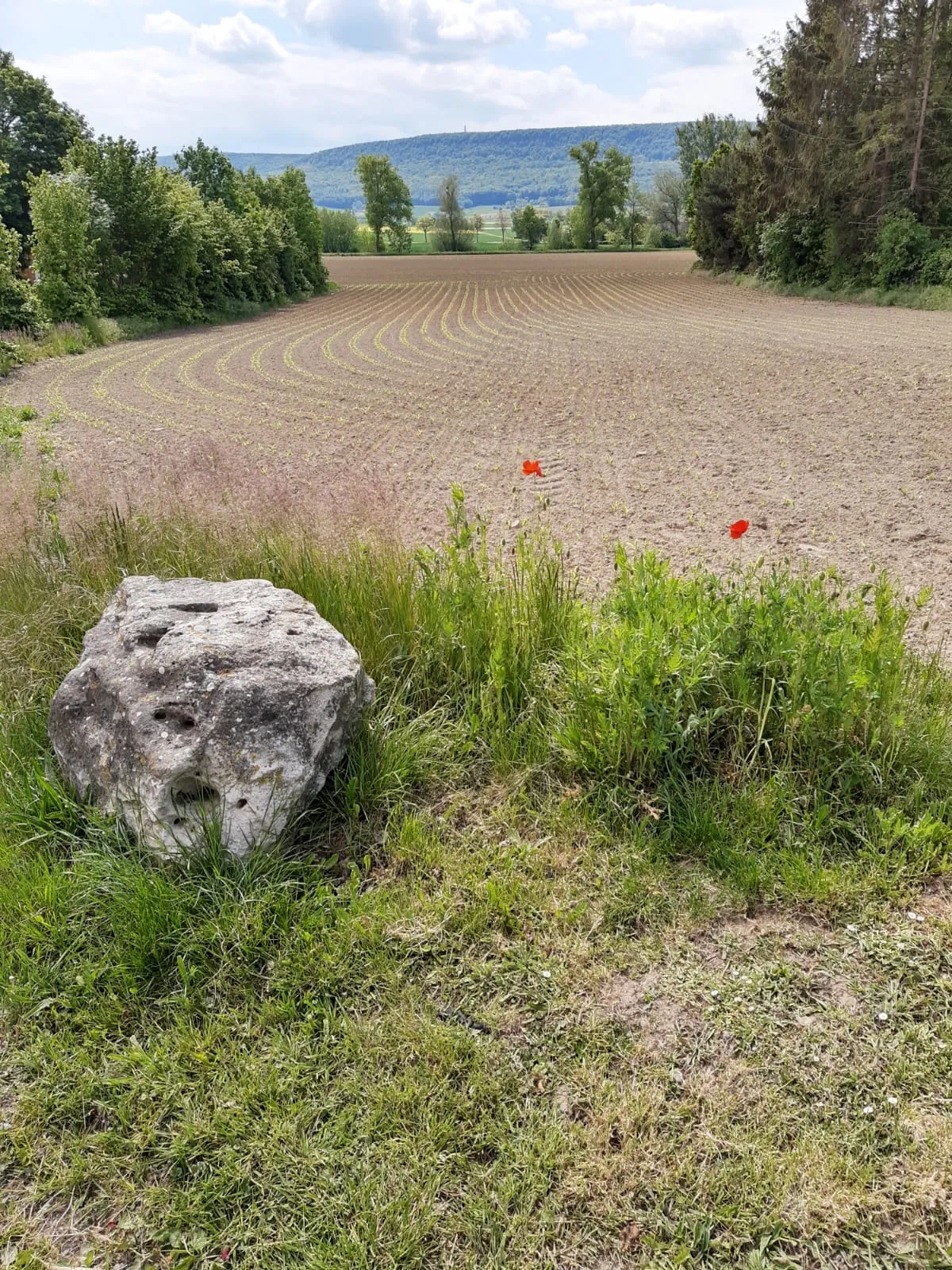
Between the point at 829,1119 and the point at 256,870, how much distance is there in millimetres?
1941

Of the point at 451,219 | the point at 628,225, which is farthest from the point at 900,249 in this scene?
the point at 451,219

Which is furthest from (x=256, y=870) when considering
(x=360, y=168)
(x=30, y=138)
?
(x=360, y=168)

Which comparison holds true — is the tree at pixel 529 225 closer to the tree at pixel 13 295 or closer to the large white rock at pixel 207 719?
the tree at pixel 13 295

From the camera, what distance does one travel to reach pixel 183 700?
2.99 meters

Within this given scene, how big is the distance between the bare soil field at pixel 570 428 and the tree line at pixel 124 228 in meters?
2.61

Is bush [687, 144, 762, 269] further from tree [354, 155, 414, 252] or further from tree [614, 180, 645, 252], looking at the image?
tree [354, 155, 414, 252]

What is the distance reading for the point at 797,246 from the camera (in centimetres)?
3297

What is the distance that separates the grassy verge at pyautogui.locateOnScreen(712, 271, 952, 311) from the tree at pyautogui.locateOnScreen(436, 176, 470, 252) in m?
78.3

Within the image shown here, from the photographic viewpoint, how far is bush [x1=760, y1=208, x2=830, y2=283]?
3150cm

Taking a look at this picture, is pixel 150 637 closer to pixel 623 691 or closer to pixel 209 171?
pixel 623 691

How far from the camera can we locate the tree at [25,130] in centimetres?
3888

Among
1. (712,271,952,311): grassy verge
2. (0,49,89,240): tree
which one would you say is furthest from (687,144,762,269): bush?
(0,49,89,240): tree

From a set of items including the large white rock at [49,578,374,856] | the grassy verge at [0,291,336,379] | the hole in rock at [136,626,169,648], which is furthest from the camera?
the grassy verge at [0,291,336,379]

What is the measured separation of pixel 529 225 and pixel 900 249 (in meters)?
A: 80.3
